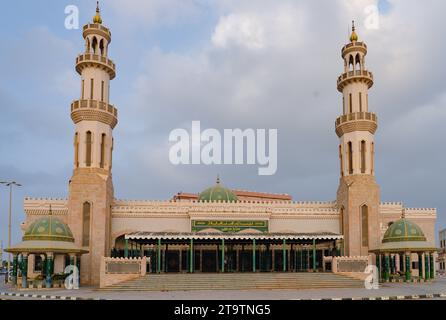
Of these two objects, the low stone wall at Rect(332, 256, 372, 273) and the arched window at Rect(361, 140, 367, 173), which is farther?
the arched window at Rect(361, 140, 367, 173)

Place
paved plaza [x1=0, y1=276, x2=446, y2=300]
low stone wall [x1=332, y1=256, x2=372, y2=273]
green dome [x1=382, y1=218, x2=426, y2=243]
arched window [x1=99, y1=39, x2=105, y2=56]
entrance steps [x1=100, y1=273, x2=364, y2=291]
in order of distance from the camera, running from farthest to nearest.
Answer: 1. arched window [x1=99, y1=39, x2=105, y2=56]
2. green dome [x1=382, y1=218, x2=426, y2=243]
3. low stone wall [x1=332, y1=256, x2=372, y2=273]
4. entrance steps [x1=100, y1=273, x2=364, y2=291]
5. paved plaza [x1=0, y1=276, x2=446, y2=300]

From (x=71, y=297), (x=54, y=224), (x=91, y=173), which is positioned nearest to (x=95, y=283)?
(x=54, y=224)

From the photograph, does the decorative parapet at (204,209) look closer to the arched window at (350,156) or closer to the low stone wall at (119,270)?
the arched window at (350,156)

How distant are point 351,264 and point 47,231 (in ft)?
67.7

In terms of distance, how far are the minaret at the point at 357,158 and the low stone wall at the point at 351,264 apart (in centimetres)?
680

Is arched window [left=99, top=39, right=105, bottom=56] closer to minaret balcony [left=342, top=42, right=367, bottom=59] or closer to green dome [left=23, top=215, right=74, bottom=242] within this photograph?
green dome [left=23, top=215, right=74, bottom=242]

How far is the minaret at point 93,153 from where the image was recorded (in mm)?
39125

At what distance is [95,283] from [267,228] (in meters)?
14.5

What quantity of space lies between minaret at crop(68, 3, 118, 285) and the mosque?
0.08m

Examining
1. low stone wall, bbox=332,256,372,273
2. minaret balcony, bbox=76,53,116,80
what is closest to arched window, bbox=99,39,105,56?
minaret balcony, bbox=76,53,116,80

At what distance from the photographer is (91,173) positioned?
40250mm

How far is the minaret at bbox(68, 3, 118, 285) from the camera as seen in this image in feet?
128

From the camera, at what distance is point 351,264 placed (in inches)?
1384

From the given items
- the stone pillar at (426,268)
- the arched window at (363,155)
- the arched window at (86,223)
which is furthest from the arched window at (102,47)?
the stone pillar at (426,268)
